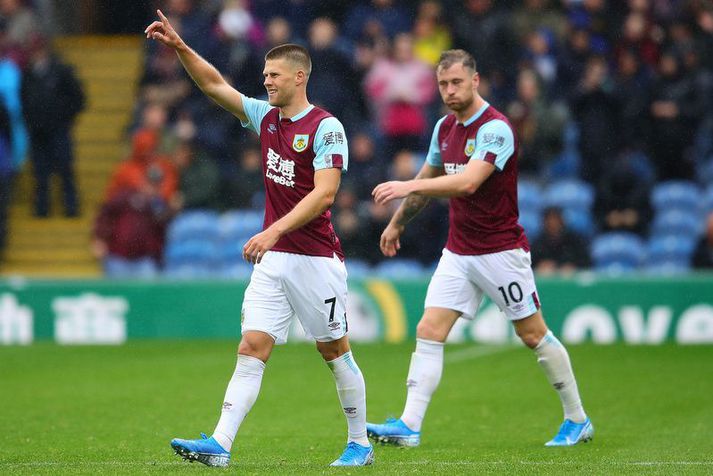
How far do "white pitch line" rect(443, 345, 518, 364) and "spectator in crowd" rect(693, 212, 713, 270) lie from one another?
292 cm

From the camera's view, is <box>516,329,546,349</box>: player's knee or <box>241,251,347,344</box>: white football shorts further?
<box>516,329,546,349</box>: player's knee

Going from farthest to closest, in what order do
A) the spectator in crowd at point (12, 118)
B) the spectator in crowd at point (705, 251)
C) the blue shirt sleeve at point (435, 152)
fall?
the spectator in crowd at point (12, 118), the spectator in crowd at point (705, 251), the blue shirt sleeve at point (435, 152)

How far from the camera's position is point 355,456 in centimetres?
810

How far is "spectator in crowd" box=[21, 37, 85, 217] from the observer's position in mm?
20578

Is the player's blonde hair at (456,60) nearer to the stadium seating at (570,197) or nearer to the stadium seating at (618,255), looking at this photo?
the stadium seating at (618,255)

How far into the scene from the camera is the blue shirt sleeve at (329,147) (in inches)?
309

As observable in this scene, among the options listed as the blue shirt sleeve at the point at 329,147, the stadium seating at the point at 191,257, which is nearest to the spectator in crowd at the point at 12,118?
the stadium seating at the point at 191,257

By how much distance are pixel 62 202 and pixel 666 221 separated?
9.93 m

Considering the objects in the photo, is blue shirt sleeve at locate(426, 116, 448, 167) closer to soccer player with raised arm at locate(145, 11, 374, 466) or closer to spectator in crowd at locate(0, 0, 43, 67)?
soccer player with raised arm at locate(145, 11, 374, 466)

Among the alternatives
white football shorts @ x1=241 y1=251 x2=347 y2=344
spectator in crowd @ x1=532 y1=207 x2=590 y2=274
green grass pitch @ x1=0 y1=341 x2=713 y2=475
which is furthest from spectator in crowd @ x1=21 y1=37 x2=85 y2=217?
white football shorts @ x1=241 y1=251 x2=347 y2=344

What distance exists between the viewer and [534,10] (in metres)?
20.4

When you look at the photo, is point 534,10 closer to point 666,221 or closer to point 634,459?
point 666,221

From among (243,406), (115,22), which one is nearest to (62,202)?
(115,22)

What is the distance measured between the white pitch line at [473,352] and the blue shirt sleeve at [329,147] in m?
7.72
